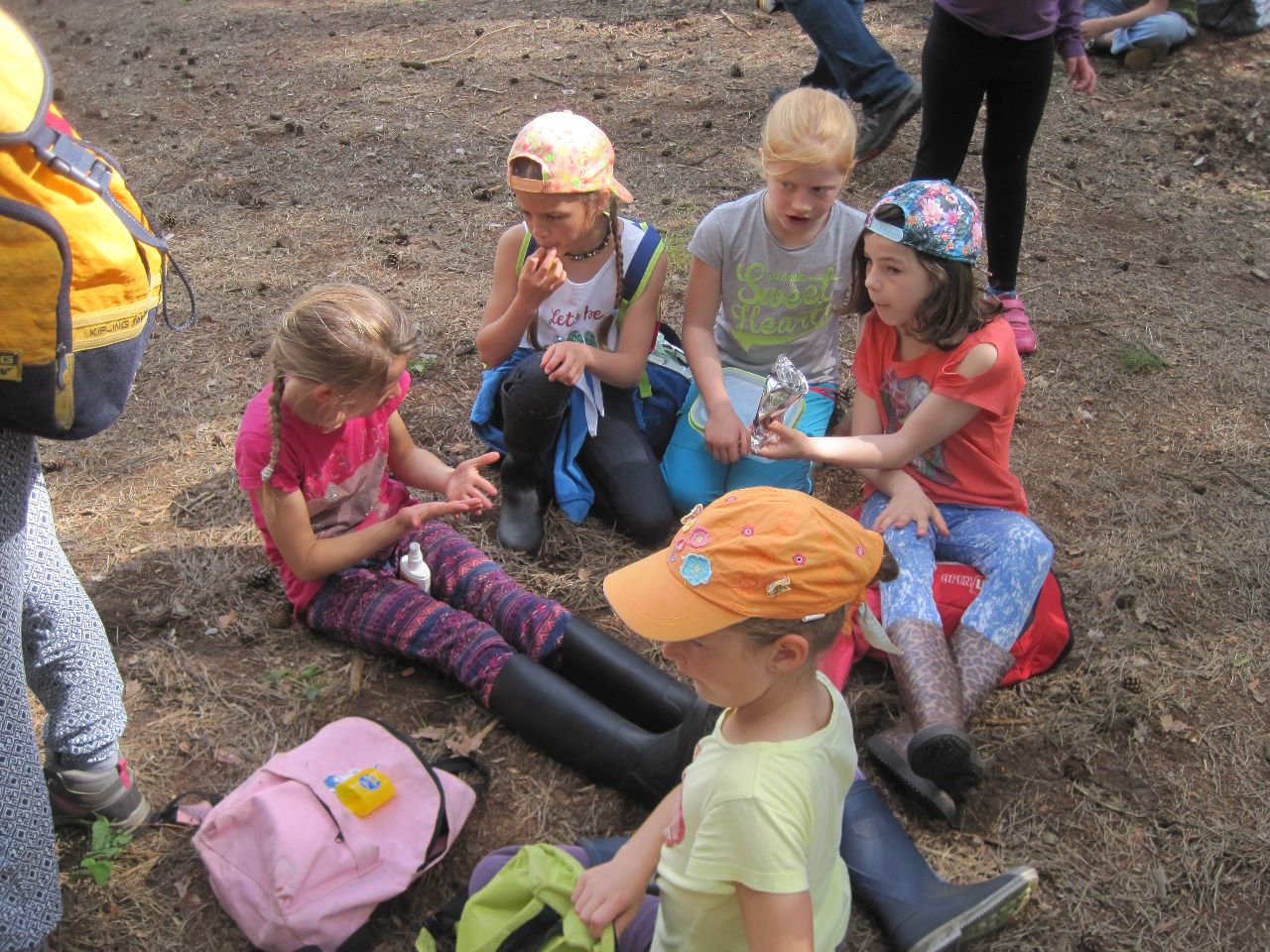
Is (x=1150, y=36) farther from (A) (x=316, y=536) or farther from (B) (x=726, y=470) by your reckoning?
(A) (x=316, y=536)

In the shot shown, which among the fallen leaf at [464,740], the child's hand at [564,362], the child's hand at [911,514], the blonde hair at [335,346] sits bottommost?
the fallen leaf at [464,740]

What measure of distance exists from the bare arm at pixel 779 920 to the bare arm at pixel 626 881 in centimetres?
28

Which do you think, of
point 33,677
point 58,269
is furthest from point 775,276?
point 33,677

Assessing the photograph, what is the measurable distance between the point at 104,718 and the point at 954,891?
1.91 meters

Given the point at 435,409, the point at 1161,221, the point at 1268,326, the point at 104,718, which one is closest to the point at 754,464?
the point at 435,409

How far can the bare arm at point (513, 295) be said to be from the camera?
3002 millimetres

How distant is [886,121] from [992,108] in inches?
68.8

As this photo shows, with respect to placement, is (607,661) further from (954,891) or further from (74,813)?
(74,813)

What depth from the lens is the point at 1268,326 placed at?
15.1 feet

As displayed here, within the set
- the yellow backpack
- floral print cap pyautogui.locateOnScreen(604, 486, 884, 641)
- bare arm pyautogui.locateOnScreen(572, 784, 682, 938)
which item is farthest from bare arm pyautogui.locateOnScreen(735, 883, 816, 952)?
the yellow backpack

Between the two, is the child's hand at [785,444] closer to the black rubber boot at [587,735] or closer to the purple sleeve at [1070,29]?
the black rubber boot at [587,735]

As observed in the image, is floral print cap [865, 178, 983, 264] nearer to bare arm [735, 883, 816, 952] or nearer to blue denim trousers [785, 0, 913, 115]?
bare arm [735, 883, 816, 952]

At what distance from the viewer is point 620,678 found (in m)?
2.66

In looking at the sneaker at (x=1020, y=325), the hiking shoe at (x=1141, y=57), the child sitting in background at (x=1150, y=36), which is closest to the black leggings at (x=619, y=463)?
the sneaker at (x=1020, y=325)
